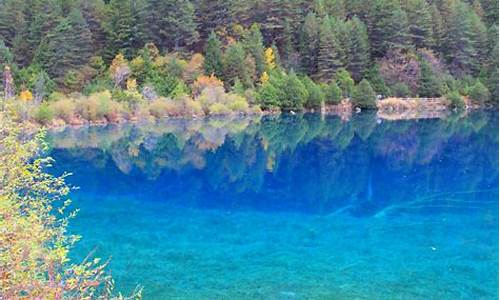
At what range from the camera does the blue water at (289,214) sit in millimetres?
9758

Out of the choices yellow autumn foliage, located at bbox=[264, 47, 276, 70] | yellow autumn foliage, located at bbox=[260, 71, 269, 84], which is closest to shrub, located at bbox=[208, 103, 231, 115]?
yellow autumn foliage, located at bbox=[260, 71, 269, 84]

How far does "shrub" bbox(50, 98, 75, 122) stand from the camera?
36.2 metres

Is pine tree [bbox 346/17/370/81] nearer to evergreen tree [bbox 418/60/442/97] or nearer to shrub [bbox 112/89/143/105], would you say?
evergreen tree [bbox 418/60/442/97]

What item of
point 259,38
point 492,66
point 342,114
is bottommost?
point 342,114

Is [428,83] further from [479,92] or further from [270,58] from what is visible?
[270,58]

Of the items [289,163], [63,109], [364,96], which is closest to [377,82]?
[364,96]

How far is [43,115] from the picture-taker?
112 feet

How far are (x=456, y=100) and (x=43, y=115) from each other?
33.3 metres

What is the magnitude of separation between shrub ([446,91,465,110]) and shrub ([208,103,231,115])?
1944 cm

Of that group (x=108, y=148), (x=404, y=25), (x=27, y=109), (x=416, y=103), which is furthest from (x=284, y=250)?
(x=404, y=25)

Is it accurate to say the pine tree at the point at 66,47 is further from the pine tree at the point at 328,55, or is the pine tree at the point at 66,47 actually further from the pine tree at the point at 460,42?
the pine tree at the point at 460,42

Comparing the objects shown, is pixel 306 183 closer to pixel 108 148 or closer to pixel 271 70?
pixel 108 148

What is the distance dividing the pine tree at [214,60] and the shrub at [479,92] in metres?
21.4

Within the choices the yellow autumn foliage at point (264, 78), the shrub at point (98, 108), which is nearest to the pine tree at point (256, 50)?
the yellow autumn foliage at point (264, 78)
